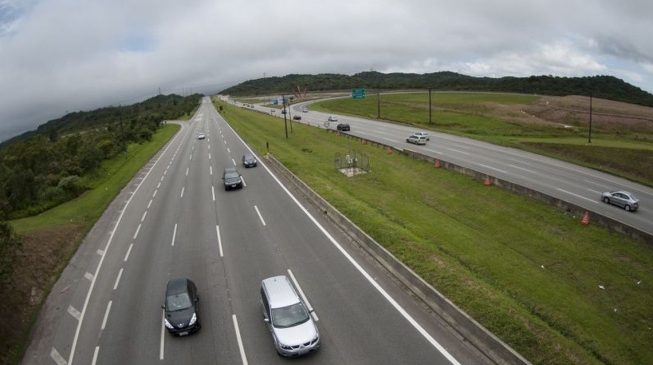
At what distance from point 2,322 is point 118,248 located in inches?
314

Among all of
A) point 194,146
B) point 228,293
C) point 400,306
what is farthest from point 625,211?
point 194,146

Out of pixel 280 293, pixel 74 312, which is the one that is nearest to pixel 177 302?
pixel 280 293

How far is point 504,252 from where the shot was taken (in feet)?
86.7

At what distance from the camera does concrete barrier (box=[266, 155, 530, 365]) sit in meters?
13.7

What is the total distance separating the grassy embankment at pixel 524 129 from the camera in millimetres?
50406

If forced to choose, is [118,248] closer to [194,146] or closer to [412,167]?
[412,167]

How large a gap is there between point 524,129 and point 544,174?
34.9 metres

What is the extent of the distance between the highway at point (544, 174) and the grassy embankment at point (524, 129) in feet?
11.1

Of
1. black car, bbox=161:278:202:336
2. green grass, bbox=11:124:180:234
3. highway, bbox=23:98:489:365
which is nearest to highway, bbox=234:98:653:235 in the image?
highway, bbox=23:98:489:365

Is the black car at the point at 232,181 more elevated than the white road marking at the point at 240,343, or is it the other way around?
the black car at the point at 232,181

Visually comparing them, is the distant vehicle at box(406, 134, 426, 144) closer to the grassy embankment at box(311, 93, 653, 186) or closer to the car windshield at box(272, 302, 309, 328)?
the grassy embankment at box(311, 93, 653, 186)

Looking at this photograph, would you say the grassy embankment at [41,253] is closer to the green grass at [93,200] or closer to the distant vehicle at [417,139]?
the green grass at [93,200]

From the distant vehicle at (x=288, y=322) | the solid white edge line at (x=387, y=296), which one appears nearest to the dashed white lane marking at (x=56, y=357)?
the distant vehicle at (x=288, y=322)

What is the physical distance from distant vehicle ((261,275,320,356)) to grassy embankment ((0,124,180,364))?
984 centimetres
